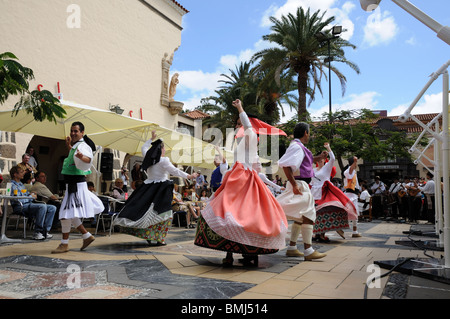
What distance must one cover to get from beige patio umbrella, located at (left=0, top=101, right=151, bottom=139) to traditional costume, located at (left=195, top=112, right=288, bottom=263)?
4.66m

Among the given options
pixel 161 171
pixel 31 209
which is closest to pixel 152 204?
pixel 161 171

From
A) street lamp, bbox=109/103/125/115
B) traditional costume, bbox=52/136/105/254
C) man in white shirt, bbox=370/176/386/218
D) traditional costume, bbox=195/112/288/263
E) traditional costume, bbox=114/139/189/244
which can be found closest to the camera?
traditional costume, bbox=195/112/288/263

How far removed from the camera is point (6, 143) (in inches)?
400

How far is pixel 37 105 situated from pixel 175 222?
6341 millimetres

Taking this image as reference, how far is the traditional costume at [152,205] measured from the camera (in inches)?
232

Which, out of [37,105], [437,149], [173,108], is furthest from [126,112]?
[437,149]

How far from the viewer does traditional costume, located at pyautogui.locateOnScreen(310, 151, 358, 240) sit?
6648 millimetres

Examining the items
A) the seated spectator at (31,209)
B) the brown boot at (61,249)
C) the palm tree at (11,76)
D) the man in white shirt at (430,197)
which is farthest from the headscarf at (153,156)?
the man in white shirt at (430,197)

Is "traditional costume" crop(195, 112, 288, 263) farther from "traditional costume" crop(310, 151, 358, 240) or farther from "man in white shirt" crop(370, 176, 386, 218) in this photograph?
"man in white shirt" crop(370, 176, 386, 218)

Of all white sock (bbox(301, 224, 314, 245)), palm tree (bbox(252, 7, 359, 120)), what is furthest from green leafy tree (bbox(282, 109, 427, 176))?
white sock (bbox(301, 224, 314, 245))

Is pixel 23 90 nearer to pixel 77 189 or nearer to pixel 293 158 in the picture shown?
pixel 77 189

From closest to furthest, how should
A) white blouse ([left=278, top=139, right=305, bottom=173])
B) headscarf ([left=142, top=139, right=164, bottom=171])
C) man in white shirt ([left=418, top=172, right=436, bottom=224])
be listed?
1. white blouse ([left=278, top=139, right=305, bottom=173])
2. headscarf ([left=142, top=139, right=164, bottom=171])
3. man in white shirt ([left=418, top=172, right=436, bottom=224])

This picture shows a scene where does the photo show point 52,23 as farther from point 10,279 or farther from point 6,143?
point 10,279

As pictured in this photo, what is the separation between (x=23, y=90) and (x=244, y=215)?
3.06 meters
